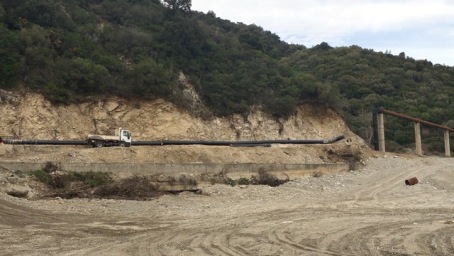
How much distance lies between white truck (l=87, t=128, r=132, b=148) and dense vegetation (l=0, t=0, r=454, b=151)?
4.76m

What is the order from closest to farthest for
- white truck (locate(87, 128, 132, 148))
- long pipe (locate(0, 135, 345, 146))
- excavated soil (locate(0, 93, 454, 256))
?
excavated soil (locate(0, 93, 454, 256))
long pipe (locate(0, 135, 345, 146))
white truck (locate(87, 128, 132, 148))

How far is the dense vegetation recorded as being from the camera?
119 ft

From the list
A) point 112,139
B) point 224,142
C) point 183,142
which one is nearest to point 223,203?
point 112,139

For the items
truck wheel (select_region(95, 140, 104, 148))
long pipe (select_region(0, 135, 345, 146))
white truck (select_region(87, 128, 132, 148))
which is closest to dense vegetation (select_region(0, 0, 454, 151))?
long pipe (select_region(0, 135, 345, 146))

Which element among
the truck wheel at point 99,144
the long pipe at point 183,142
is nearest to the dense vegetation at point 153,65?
the long pipe at point 183,142

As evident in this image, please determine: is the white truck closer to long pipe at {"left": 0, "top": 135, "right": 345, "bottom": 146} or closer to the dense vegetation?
long pipe at {"left": 0, "top": 135, "right": 345, "bottom": 146}

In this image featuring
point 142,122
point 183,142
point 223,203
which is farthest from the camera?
point 142,122

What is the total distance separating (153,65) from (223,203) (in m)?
19.3

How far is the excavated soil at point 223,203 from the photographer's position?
1396cm

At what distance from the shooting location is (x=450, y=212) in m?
21.0

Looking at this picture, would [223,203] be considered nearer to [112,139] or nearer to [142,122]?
[112,139]

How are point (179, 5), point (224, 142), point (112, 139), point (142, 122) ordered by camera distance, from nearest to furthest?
1. point (112, 139)
2. point (142, 122)
3. point (224, 142)
4. point (179, 5)

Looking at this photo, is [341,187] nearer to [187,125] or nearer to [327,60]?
[187,125]

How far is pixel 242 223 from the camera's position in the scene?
17.9m
